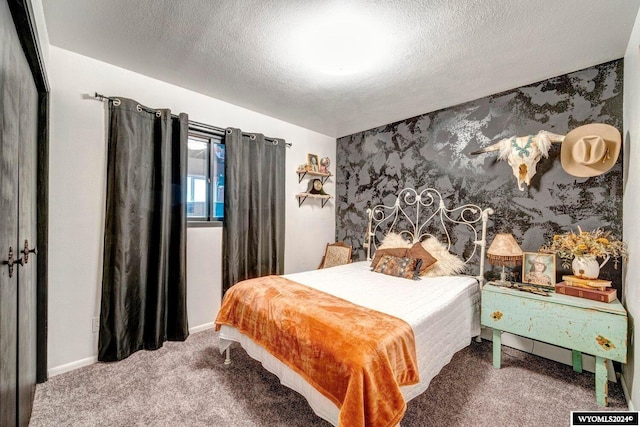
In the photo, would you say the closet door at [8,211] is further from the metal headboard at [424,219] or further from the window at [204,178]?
the metal headboard at [424,219]

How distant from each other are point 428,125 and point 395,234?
1364mm

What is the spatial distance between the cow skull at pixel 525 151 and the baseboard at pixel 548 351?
1413 mm

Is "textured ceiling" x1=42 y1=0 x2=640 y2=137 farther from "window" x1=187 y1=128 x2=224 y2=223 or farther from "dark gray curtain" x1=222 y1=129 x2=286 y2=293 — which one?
"dark gray curtain" x1=222 y1=129 x2=286 y2=293

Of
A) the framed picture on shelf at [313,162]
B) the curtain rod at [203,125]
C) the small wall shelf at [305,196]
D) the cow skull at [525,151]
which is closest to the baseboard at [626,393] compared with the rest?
the cow skull at [525,151]

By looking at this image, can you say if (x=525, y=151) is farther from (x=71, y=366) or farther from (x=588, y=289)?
(x=71, y=366)

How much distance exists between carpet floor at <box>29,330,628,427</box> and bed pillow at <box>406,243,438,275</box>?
2.73ft

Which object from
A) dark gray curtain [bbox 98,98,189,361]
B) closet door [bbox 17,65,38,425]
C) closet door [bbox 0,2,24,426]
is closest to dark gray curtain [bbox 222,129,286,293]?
dark gray curtain [bbox 98,98,189,361]

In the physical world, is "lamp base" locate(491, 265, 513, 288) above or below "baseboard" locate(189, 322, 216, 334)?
above

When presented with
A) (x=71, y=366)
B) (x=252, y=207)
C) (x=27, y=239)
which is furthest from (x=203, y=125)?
(x=71, y=366)

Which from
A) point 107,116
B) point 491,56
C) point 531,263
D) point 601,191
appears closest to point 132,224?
point 107,116

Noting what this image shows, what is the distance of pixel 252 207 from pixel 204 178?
0.61 metres

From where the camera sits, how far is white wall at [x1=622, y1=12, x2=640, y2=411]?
1.64 meters

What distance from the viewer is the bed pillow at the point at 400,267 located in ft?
8.73

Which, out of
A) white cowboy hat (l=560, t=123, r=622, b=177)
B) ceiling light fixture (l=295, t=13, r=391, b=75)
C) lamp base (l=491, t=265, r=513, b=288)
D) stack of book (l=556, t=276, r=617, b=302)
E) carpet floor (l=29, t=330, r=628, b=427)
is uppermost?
ceiling light fixture (l=295, t=13, r=391, b=75)
